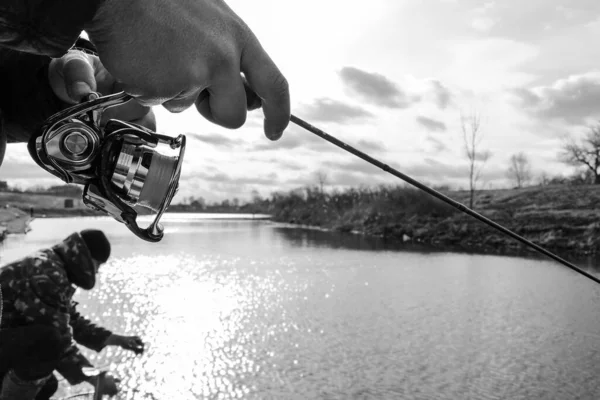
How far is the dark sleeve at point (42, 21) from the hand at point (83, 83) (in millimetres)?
332

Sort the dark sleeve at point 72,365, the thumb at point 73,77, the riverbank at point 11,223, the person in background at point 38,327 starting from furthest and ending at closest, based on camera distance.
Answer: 1. the riverbank at point 11,223
2. the dark sleeve at point 72,365
3. the person in background at point 38,327
4. the thumb at point 73,77

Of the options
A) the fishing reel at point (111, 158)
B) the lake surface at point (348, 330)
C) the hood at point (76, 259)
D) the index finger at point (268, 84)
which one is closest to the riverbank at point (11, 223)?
the lake surface at point (348, 330)

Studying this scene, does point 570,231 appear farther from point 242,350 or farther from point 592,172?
point 592,172

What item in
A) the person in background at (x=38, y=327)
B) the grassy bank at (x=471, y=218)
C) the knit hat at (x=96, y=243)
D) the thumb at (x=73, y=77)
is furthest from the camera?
the grassy bank at (x=471, y=218)

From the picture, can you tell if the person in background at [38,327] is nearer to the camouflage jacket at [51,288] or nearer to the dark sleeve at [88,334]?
the camouflage jacket at [51,288]

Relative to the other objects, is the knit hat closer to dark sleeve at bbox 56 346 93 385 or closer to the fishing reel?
dark sleeve at bbox 56 346 93 385

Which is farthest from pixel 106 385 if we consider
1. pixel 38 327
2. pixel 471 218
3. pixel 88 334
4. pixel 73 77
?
pixel 471 218

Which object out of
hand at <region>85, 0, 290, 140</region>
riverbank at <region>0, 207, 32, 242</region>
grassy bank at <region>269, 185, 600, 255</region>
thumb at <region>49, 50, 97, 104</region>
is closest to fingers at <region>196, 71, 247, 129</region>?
hand at <region>85, 0, 290, 140</region>

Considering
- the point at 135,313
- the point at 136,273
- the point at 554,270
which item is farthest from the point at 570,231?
the point at 135,313

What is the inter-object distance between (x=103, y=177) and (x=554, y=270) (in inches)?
360

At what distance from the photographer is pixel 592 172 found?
32438mm

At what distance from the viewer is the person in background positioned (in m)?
2.51

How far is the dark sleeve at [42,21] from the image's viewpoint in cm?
61

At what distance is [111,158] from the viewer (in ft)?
2.78
